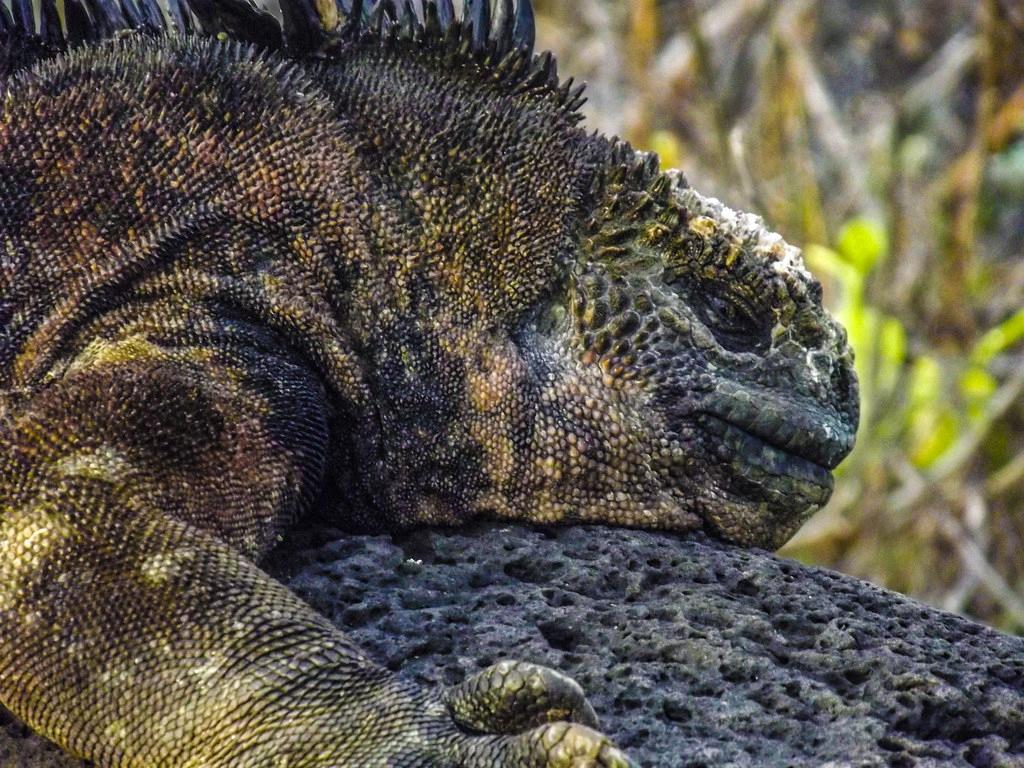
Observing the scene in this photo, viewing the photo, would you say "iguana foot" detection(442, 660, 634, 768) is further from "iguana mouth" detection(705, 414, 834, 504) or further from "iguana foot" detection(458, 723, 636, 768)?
Result: "iguana mouth" detection(705, 414, 834, 504)

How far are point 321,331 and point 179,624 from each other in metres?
1.00

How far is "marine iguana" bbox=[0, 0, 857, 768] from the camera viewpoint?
308 centimetres

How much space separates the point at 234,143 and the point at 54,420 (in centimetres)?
94

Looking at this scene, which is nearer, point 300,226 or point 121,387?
point 121,387

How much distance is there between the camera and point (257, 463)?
3.40 m

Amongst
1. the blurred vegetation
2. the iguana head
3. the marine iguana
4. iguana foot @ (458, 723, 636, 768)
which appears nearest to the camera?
iguana foot @ (458, 723, 636, 768)

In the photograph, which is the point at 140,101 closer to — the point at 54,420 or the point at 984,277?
the point at 54,420

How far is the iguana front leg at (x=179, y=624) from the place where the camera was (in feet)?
9.37

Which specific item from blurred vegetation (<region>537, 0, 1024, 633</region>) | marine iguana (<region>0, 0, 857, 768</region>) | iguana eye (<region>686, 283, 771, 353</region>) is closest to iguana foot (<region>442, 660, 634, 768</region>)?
marine iguana (<region>0, 0, 857, 768</region>)

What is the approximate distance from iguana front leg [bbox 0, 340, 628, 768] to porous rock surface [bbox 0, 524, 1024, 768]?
0.31 m

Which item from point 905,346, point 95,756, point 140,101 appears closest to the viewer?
point 95,756

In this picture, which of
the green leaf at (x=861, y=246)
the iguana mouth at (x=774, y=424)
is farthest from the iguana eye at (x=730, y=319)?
the green leaf at (x=861, y=246)

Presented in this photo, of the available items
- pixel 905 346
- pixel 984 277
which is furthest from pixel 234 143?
pixel 984 277

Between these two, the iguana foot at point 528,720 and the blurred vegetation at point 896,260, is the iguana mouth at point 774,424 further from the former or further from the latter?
the blurred vegetation at point 896,260
